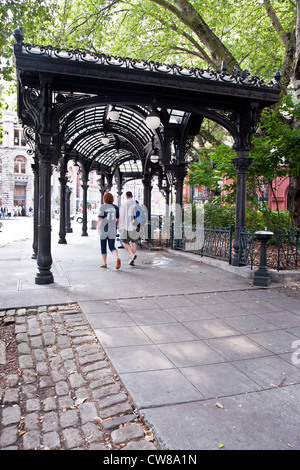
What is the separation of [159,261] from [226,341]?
611cm

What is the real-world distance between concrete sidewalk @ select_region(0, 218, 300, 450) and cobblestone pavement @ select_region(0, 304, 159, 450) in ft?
0.46

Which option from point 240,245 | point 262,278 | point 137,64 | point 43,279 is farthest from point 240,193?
point 43,279

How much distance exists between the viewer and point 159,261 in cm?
1024

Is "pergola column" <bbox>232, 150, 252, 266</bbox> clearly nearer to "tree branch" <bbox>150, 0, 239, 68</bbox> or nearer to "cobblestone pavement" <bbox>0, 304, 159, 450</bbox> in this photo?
"cobblestone pavement" <bbox>0, 304, 159, 450</bbox>

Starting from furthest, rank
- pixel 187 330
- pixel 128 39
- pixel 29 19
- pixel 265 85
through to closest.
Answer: pixel 128 39, pixel 29 19, pixel 265 85, pixel 187 330

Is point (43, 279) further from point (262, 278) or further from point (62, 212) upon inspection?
point (62, 212)

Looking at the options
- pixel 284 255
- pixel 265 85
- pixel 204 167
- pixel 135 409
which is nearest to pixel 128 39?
pixel 204 167

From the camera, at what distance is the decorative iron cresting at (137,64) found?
20.4 ft

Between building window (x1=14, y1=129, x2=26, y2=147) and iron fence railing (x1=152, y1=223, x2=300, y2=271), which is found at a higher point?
building window (x1=14, y1=129, x2=26, y2=147)

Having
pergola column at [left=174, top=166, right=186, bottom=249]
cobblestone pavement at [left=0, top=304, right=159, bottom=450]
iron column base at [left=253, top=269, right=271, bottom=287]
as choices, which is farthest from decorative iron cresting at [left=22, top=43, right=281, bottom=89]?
cobblestone pavement at [left=0, top=304, right=159, bottom=450]

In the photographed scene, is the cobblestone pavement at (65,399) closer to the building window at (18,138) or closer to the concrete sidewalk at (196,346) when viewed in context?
the concrete sidewalk at (196,346)

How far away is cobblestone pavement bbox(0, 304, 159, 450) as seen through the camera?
242cm

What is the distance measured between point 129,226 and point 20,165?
189 feet

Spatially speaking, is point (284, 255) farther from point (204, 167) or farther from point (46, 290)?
point (204, 167)
